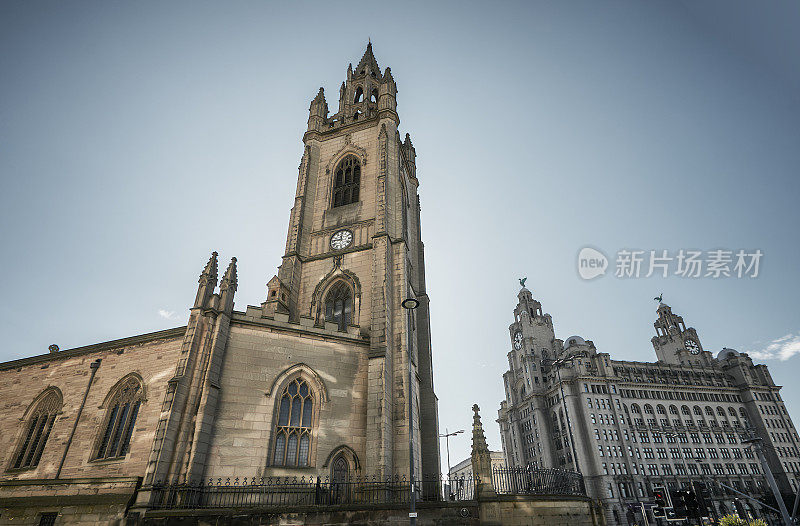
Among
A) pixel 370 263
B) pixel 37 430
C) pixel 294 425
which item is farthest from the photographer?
pixel 370 263

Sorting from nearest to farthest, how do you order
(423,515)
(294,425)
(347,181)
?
1. (423,515)
2. (294,425)
3. (347,181)

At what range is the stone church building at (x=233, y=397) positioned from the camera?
17266 millimetres

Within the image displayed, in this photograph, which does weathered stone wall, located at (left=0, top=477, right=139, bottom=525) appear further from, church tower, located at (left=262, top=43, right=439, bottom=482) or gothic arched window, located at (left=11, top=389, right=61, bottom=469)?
church tower, located at (left=262, top=43, right=439, bottom=482)

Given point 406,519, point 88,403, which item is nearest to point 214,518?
point 406,519

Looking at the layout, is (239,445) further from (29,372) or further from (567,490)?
(29,372)

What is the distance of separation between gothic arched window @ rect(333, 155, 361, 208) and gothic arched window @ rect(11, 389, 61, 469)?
2056 centimetres

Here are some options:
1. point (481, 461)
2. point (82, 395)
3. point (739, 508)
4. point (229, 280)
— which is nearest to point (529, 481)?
point (481, 461)

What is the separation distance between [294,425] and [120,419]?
8682mm

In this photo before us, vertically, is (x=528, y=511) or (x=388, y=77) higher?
(x=388, y=77)

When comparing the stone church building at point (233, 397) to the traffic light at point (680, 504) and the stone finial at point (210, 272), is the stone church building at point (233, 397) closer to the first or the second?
the stone finial at point (210, 272)

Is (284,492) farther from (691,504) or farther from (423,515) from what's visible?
(691,504)

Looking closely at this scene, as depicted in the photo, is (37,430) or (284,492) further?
(37,430)

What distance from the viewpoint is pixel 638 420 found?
8594 centimetres

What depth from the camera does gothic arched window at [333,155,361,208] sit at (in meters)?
32.7
